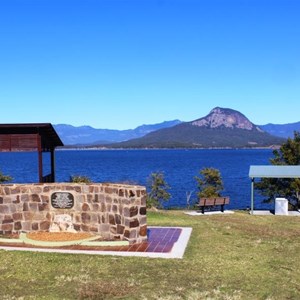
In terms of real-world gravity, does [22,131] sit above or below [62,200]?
above

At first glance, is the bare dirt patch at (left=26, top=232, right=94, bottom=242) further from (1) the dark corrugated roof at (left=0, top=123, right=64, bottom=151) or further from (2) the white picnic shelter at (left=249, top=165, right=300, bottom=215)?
(2) the white picnic shelter at (left=249, top=165, right=300, bottom=215)

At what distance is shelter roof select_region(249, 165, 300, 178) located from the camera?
88.6ft

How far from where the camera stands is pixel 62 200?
51.4ft

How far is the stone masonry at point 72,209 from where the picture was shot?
1462cm

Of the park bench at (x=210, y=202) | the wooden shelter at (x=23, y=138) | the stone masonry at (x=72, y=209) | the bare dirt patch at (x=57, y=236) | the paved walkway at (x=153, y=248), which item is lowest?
the park bench at (x=210, y=202)

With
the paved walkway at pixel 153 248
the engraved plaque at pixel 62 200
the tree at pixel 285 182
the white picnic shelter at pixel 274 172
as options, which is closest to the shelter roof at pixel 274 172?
the white picnic shelter at pixel 274 172

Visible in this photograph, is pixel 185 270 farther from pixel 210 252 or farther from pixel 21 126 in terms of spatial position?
pixel 21 126

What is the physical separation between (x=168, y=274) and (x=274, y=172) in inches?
729

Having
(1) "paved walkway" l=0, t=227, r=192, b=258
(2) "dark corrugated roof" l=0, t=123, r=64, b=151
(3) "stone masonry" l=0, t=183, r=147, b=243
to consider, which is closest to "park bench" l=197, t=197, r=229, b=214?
(1) "paved walkway" l=0, t=227, r=192, b=258

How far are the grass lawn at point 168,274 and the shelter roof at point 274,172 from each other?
1238 cm

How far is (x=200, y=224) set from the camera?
758 inches

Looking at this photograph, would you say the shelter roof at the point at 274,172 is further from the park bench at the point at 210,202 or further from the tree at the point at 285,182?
the tree at the point at 285,182

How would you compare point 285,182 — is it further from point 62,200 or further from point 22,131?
point 22,131

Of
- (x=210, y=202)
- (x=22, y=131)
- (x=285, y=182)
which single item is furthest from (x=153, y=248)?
(x=285, y=182)
